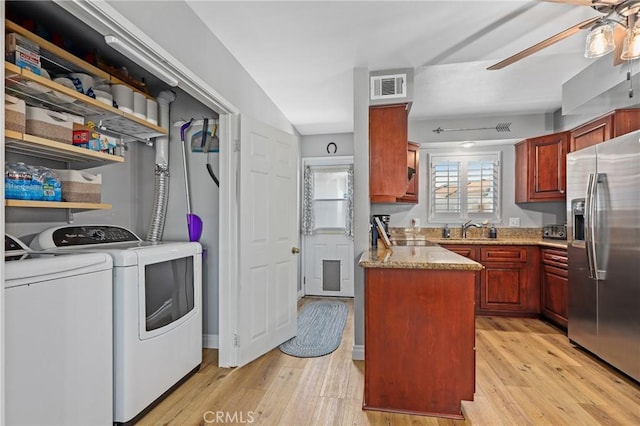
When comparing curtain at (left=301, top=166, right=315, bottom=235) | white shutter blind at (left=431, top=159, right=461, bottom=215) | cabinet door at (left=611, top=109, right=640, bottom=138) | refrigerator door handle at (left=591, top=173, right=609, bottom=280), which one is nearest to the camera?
refrigerator door handle at (left=591, top=173, right=609, bottom=280)

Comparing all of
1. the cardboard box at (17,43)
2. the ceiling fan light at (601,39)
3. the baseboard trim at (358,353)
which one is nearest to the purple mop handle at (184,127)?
the cardboard box at (17,43)

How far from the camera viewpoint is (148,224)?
118 inches

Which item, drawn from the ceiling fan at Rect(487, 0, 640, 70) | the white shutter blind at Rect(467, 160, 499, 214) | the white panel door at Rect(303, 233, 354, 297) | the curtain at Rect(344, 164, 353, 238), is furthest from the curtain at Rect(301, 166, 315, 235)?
the ceiling fan at Rect(487, 0, 640, 70)

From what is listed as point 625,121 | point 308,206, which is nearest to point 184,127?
point 308,206

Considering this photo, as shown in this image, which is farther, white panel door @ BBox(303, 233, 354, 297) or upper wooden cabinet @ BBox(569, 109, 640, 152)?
white panel door @ BBox(303, 233, 354, 297)

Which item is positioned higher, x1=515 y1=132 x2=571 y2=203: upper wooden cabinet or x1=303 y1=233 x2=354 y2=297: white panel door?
x1=515 y1=132 x2=571 y2=203: upper wooden cabinet

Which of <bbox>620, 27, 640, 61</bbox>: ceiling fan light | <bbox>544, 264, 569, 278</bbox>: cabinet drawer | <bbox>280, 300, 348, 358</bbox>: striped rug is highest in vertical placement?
<bbox>620, 27, 640, 61</bbox>: ceiling fan light

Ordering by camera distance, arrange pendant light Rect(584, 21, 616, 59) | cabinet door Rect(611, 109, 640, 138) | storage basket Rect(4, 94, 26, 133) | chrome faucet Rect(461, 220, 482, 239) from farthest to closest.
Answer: chrome faucet Rect(461, 220, 482, 239) → cabinet door Rect(611, 109, 640, 138) → pendant light Rect(584, 21, 616, 59) → storage basket Rect(4, 94, 26, 133)

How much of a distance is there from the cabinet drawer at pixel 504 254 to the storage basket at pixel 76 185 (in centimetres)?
400

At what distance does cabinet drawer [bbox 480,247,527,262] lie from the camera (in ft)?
13.0

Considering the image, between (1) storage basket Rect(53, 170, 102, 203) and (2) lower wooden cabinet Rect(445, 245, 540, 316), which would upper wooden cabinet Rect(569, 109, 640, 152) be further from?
(1) storage basket Rect(53, 170, 102, 203)

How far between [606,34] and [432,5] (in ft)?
3.17

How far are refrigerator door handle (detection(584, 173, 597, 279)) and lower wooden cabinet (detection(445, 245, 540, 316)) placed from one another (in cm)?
124

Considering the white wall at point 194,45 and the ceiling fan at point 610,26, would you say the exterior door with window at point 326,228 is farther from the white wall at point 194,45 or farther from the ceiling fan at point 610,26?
the ceiling fan at point 610,26
